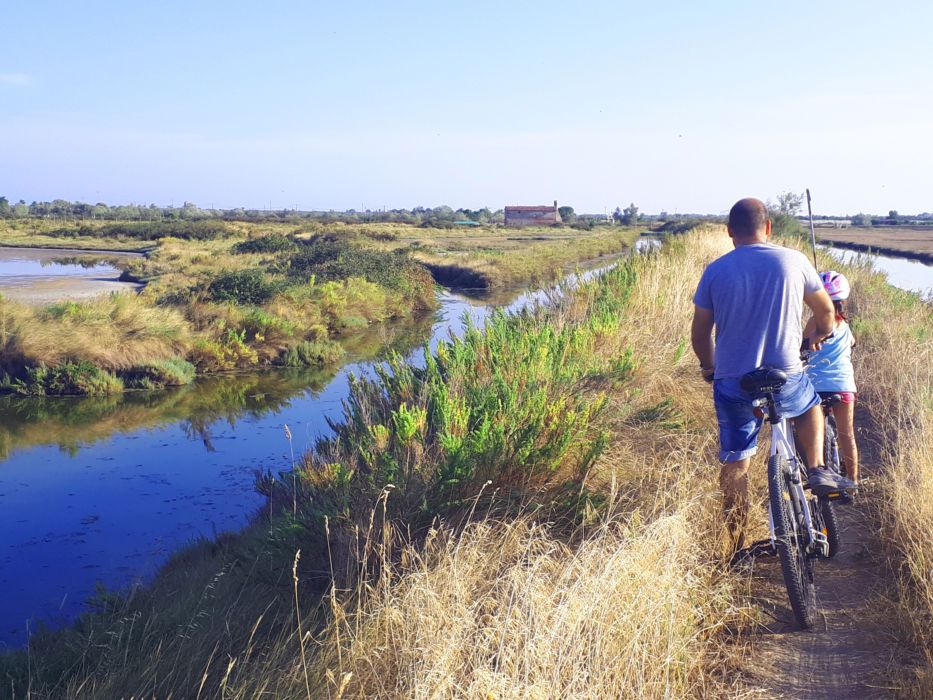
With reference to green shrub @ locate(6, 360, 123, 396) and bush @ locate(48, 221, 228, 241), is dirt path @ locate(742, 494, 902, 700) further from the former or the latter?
bush @ locate(48, 221, 228, 241)

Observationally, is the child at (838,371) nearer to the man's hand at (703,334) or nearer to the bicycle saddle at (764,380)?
the man's hand at (703,334)

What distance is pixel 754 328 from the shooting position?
13.2 ft

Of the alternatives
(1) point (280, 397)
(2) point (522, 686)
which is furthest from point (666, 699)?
(1) point (280, 397)

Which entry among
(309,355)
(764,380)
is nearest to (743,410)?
(764,380)

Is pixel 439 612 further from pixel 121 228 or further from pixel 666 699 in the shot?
pixel 121 228

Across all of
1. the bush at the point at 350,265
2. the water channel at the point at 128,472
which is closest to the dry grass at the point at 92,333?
the water channel at the point at 128,472

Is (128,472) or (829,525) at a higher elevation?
(829,525)

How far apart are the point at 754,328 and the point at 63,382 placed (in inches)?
570

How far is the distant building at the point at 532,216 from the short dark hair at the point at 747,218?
393 ft

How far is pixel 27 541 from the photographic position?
870 cm

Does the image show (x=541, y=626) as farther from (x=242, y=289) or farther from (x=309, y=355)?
(x=242, y=289)

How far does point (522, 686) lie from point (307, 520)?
274cm

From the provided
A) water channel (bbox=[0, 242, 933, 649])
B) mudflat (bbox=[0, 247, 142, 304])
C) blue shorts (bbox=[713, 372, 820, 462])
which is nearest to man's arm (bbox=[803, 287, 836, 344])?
blue shorts (bbox=[713, 372, 820, 462])

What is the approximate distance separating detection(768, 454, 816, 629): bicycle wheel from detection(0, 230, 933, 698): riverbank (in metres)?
0.24
